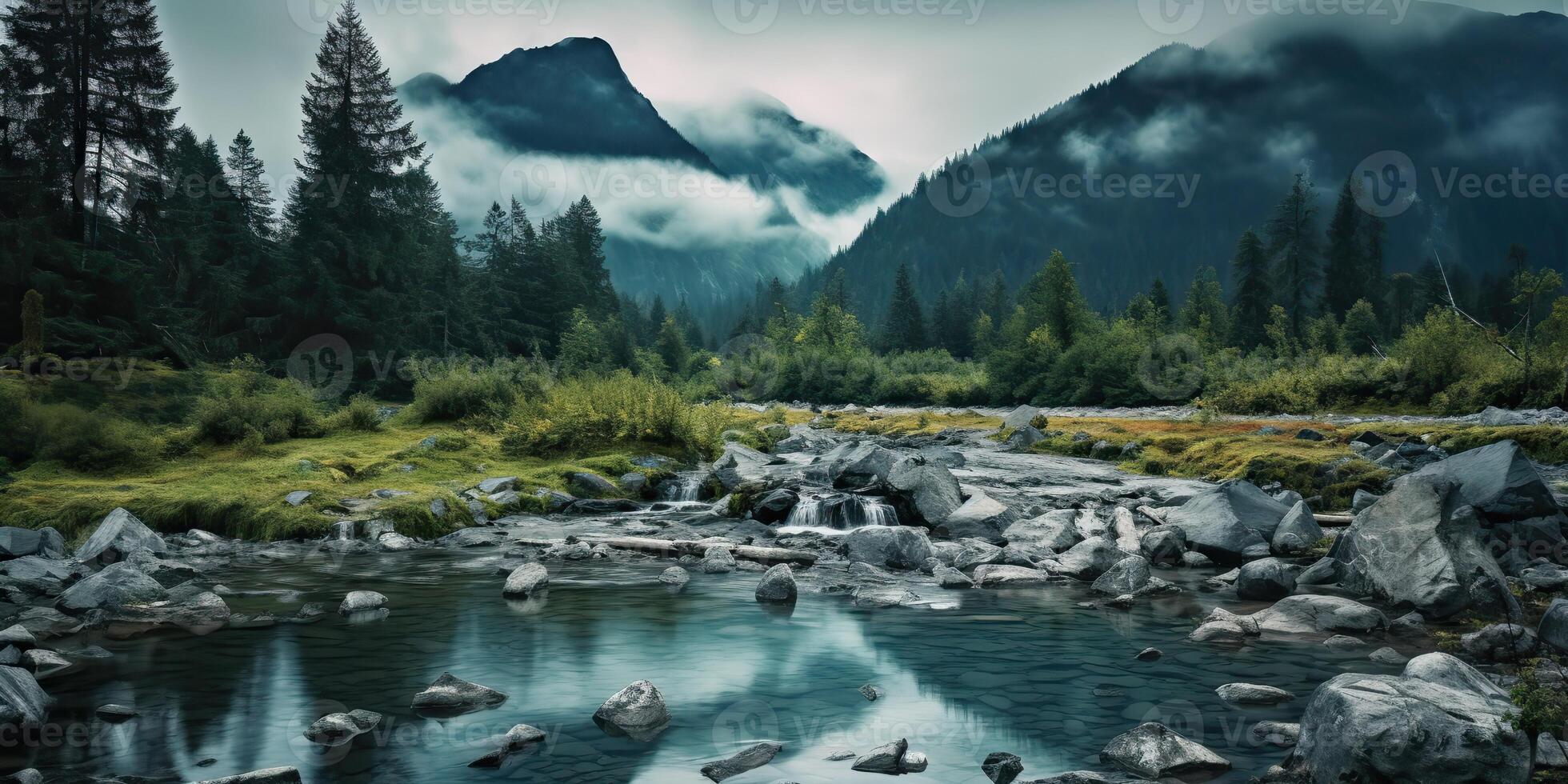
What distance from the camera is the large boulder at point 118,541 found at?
431 inches

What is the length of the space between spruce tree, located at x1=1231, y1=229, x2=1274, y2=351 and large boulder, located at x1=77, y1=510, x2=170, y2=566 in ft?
261

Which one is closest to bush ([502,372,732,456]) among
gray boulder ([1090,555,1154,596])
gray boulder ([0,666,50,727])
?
gray boulder ([1090,555,1154,596])

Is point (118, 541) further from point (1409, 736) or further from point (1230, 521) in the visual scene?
point (1230, 521)

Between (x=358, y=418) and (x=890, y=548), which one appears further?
(x=358, y=418)

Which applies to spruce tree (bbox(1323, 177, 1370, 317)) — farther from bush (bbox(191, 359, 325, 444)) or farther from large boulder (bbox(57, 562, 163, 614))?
large boulder (bbox(57, 562, 163, 614))

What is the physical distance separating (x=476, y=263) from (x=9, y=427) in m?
72.9

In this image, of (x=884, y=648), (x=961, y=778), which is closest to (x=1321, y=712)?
(x=961, y=778)

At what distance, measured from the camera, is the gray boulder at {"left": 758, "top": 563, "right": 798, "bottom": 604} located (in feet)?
33.1

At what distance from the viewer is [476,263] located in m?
84.6

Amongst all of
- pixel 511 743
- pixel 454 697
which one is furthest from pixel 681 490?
pixel 511 743

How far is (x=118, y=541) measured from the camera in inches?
441

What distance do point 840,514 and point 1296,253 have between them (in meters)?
76.5

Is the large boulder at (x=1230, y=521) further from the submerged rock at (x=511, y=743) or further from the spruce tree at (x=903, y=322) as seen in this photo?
the spruce tree at (x=903, y=322)

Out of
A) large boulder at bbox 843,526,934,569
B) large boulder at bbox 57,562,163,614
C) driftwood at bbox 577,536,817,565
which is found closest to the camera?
large boulder at bbox 57,562,163,614
